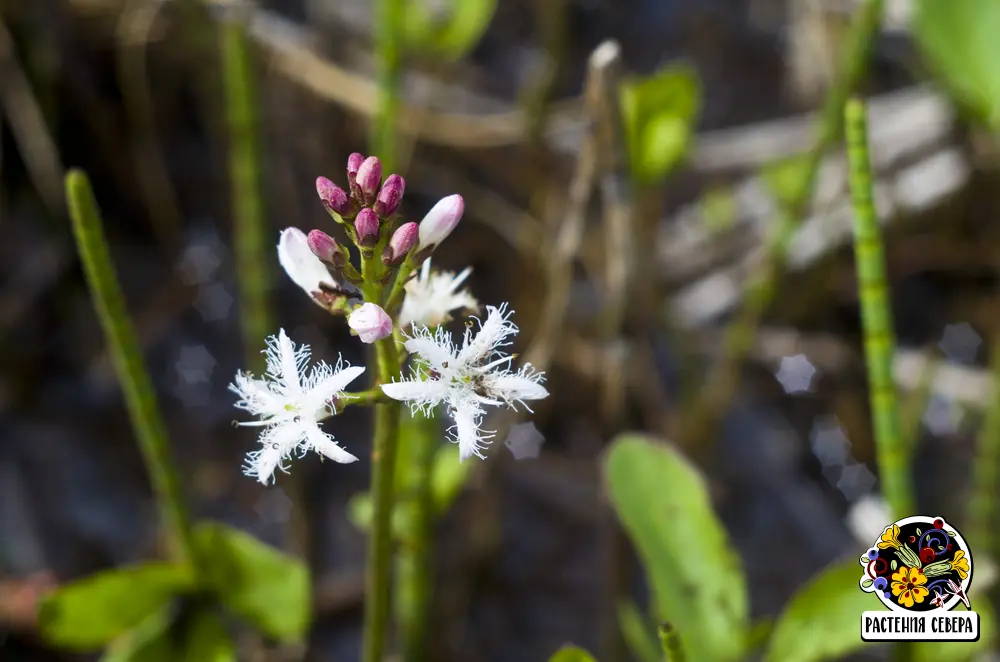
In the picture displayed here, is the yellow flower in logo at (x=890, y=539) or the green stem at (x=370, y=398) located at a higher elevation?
the yellow flower in logo at (x=890, y=539)

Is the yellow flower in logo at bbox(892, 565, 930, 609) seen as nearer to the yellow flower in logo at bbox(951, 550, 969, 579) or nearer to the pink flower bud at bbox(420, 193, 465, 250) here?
the yellow flower in logo at bbox(951, 550, 969, 579)

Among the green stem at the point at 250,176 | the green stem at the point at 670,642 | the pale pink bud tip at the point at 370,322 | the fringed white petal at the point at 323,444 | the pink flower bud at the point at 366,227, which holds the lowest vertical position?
the green stem at the point at 670,642

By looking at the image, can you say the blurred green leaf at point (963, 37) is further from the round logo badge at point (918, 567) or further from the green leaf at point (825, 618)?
the green leaf at point (825, 618)

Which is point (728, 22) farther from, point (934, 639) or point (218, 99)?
point (934, 639)

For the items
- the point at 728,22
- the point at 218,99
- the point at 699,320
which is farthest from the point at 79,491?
the point at 728,22

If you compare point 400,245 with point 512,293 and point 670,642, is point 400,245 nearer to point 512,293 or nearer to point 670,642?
point 670,642

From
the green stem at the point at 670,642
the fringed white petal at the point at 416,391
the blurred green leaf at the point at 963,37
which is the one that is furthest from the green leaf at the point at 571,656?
the blurred green leaf at the point at 963,37

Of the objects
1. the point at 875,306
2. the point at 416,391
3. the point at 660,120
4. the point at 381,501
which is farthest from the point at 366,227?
the point at 660,120
